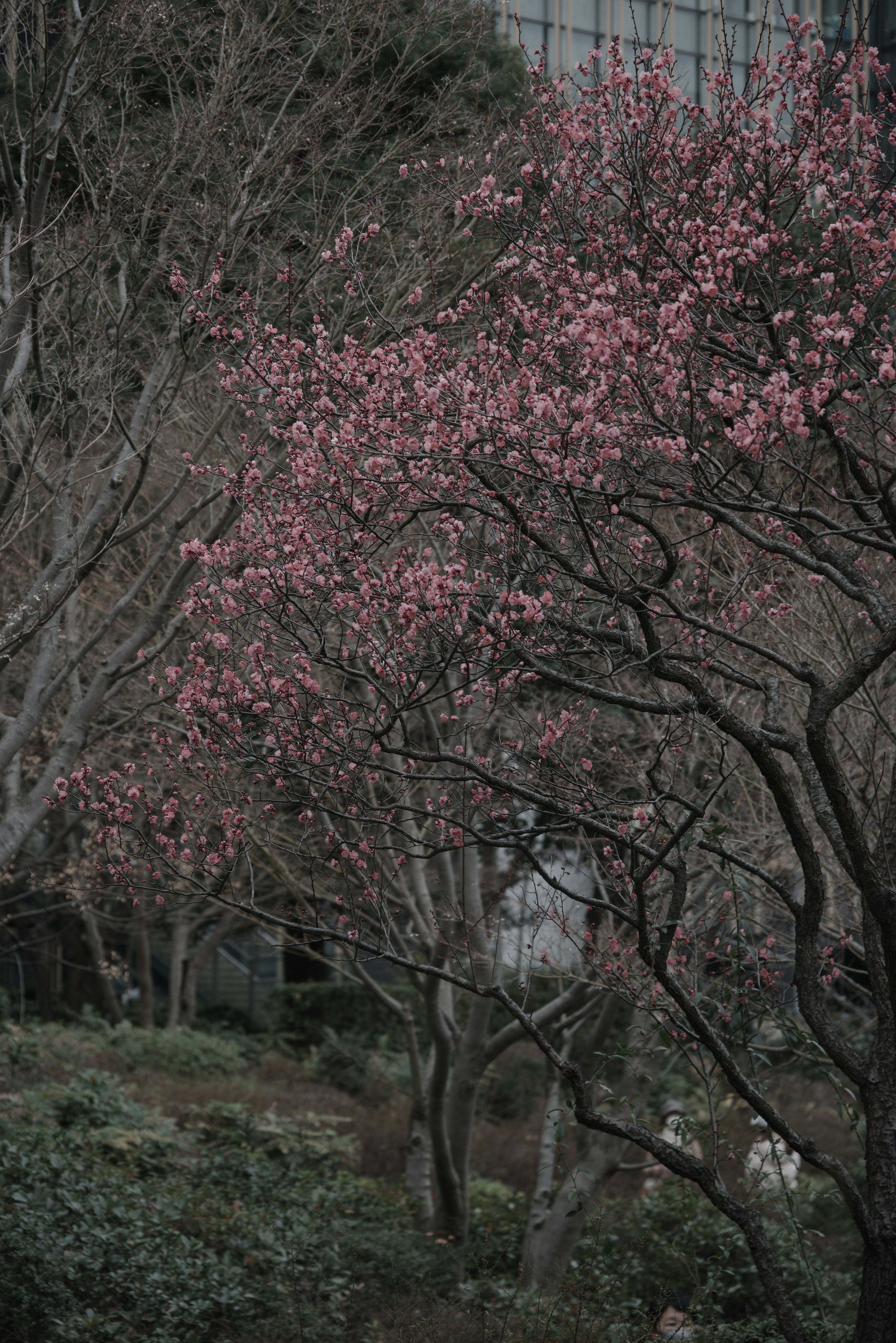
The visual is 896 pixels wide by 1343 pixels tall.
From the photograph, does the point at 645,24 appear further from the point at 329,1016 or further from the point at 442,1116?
the point at 442,1116

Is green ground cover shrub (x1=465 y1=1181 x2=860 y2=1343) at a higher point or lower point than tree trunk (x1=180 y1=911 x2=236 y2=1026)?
lower

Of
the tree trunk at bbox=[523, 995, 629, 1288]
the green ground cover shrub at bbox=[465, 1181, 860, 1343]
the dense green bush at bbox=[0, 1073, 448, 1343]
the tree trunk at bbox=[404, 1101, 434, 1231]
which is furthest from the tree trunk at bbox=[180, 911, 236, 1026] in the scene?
the tree trunk at bbox=[523, 995, 629, 1288]

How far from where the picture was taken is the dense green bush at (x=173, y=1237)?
6.59m

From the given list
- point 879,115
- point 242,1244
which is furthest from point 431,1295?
point 879,115

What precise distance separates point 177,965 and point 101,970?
9.39 ft

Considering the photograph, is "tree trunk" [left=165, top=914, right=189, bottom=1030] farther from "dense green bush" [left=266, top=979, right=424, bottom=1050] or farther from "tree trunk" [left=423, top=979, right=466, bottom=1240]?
"tree trunk" [left=423, top=979, right=466, bottom=1240]

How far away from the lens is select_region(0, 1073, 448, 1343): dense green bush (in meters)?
6.59

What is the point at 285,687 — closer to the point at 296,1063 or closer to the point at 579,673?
the point at 579,673

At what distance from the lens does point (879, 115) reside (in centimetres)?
590

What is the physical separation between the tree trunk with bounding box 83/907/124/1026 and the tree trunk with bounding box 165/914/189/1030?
80cm

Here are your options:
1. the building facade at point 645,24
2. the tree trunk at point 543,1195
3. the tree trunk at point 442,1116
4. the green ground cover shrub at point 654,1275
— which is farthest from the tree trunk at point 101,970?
the building facade at point 645,24

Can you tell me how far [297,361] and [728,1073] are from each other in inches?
155

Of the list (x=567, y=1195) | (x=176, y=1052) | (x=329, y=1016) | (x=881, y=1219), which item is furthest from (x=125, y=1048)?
(x=881, y=1219)

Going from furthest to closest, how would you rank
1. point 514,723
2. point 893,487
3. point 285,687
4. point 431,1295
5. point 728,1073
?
point 514,723, point 431,1295, point 893,487, point 285,687, point 728,1073
